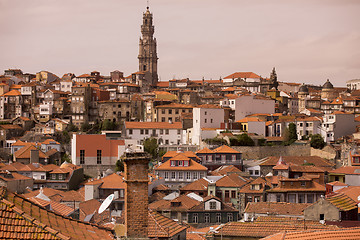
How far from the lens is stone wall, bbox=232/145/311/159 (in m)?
59.4

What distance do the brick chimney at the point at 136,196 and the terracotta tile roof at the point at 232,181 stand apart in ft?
109

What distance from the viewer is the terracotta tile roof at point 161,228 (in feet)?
52.4

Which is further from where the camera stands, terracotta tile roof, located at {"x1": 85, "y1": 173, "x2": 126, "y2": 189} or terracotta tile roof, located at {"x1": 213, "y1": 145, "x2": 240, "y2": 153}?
terracotta tile roof, located at {"x1": 213, "y1": 145, "x2": 240, "y2": 153}

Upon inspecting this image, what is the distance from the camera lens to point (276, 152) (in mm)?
60094

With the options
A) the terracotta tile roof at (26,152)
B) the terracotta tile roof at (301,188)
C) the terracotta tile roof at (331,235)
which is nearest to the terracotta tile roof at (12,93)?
the terracotta tile roof at (26,152)

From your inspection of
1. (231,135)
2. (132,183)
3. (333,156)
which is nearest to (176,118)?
(231,135)

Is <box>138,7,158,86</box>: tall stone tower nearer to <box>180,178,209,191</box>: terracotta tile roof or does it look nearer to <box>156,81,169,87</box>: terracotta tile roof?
<box>156,81,169,87</box>: terracotta tile roof

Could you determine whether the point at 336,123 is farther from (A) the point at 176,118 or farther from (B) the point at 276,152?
(A) the point at 176,118

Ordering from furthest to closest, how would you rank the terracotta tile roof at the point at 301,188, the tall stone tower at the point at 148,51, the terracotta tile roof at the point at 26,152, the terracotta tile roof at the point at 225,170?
the tall stone tower at the point at 148,51, the terracotta tile roof at the point at 26,152, the terracotta tile roof at the point at 225,170, the terracotta tile roof at the point at 301,188

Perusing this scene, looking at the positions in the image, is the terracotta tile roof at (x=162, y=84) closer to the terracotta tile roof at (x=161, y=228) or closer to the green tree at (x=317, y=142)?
the green tree at (x=317, y=142)

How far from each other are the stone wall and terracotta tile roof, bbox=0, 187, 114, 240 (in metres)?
49.7

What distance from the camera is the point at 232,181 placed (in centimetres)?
4494

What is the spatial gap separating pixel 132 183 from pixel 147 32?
107 m

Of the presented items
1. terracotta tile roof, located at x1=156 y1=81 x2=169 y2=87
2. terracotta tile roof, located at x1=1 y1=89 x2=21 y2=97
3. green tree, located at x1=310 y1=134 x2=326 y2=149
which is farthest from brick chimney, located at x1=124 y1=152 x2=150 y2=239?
terracotta tile roof, located at x1=156 y1=81 x2=169 y2=87
